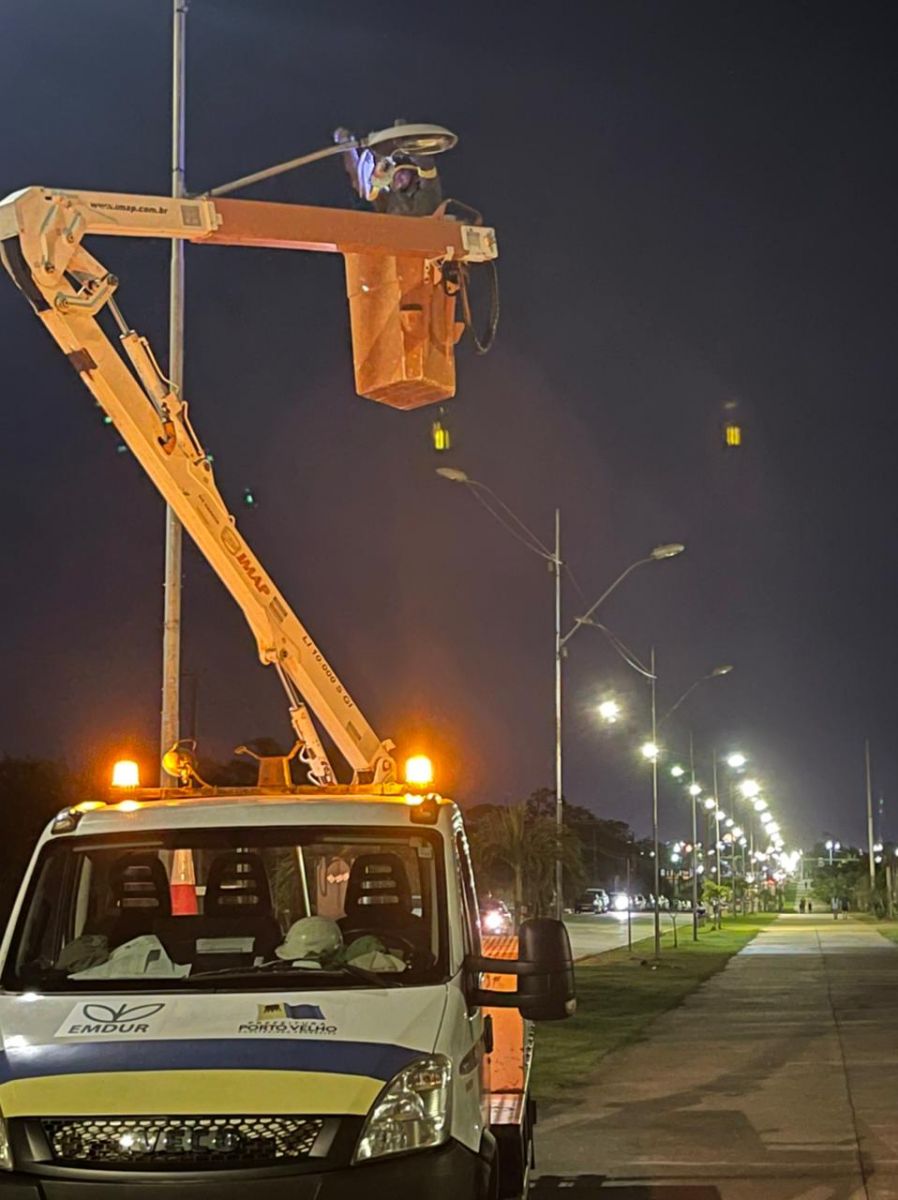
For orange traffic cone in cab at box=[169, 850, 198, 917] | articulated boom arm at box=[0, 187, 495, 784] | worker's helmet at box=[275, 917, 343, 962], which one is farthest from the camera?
articulated boom arm at box=[0, 187, 495, 784]

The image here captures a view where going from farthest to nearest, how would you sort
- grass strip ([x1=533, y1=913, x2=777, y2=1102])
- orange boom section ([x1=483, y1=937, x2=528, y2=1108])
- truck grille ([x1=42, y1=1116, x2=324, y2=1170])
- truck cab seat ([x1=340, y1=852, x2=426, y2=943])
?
grass strip ([x1=533, y1=913, x2=777, y2=1102]), orange boom section ([x1=483, y1=937, x2=528, y2=1108]), truck cab seat ([x1=340, y1=852, x2=426, y2=943]), truck grille ([x1=42, y1=1116, x2=324, y2=1170])

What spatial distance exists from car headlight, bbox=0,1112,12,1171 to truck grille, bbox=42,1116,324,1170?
0.46 ft

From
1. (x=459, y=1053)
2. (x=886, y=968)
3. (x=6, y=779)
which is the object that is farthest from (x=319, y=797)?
(x=6, y=779)

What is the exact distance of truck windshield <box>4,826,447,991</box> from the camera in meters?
6.13

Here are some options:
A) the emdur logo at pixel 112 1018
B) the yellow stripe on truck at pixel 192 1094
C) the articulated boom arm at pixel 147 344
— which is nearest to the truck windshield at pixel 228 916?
the emdur logo at pixel 112 1018

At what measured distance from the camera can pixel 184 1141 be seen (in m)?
5.21

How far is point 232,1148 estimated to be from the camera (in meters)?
5.21

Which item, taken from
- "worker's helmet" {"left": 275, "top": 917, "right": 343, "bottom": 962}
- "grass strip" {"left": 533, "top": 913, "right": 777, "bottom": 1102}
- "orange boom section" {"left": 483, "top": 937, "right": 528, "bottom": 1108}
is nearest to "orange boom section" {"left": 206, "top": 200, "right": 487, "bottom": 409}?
"grass strip" {"left": 533, "top": 913, "right": 777, "bottom": 1102}

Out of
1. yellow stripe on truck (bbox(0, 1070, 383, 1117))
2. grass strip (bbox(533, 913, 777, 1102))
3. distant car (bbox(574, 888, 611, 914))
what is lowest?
grass strip (bbox(533, 913, 777, 1102))

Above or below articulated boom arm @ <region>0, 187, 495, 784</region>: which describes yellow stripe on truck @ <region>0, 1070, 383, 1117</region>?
below

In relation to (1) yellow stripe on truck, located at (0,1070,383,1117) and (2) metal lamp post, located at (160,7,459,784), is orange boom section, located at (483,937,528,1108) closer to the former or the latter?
(1) yellow stripe on truck, located at (0,1070,383,1117)

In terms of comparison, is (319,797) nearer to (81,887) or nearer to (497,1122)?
(81,887)

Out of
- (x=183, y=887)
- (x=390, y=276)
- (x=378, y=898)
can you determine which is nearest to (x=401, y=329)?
(x=390, y=276)

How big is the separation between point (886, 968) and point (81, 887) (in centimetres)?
3147
